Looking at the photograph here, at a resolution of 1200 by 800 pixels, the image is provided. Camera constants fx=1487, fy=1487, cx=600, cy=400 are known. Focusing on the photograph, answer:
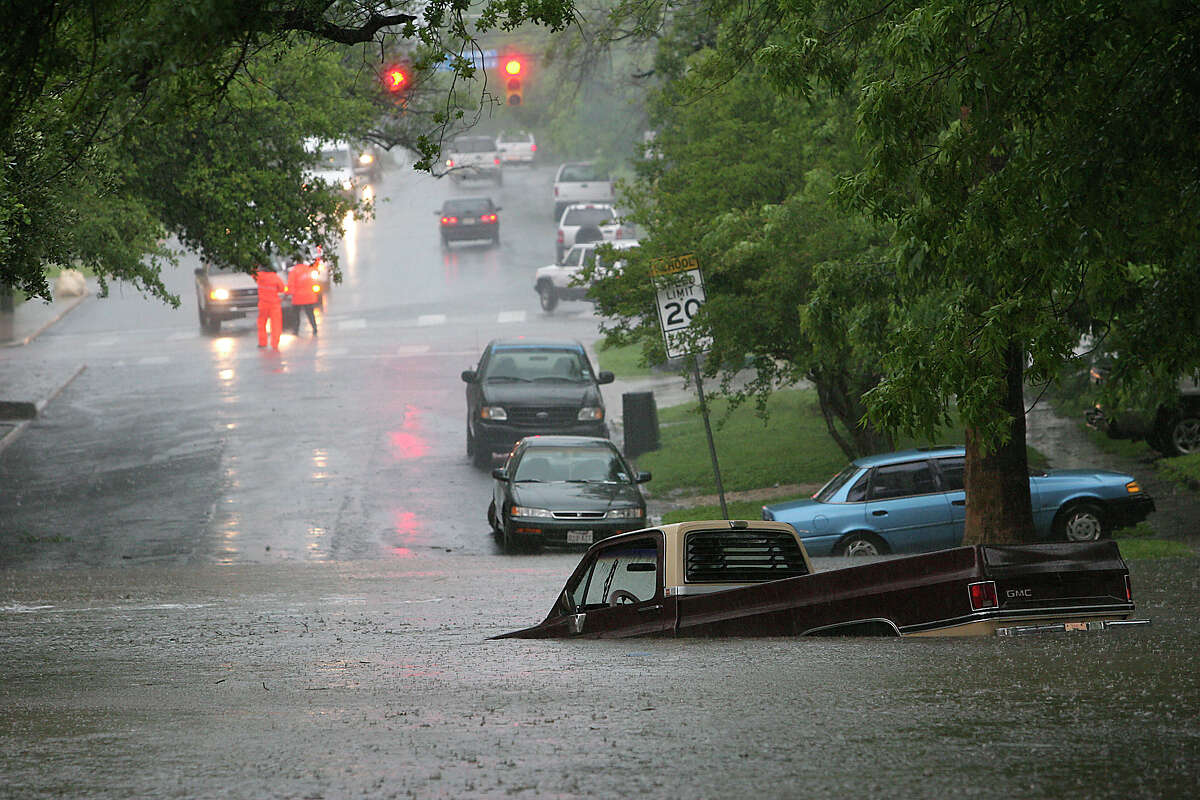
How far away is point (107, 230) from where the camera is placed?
1925 cm

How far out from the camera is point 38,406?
30.5 m

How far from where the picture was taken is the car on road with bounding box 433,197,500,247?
2108 inches

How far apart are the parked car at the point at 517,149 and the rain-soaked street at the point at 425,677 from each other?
47.4 meters

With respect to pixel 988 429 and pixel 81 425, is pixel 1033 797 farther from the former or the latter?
pixel 81 425

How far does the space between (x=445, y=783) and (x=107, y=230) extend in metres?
15.2

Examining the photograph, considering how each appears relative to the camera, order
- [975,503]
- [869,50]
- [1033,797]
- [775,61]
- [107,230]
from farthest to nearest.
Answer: [107,230]
[975,503]
[869,50]
[775,61]
[1033,797]

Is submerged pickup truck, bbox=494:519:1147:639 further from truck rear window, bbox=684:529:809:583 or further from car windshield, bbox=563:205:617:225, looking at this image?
car windshield, bbox=563:205:617:225

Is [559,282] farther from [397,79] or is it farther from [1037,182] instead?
[1037,182]

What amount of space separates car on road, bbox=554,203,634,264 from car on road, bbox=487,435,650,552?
26.6m

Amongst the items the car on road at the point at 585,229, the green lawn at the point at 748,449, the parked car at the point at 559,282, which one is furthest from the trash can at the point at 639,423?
the car on road at the point at 585,229

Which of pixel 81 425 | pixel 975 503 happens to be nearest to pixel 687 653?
pixel 975 503

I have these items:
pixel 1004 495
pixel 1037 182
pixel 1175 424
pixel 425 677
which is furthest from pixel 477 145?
pixel 425 677

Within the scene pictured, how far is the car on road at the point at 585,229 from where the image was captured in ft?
156

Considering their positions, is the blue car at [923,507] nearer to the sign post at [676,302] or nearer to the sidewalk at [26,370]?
the sign post at [676,302]
